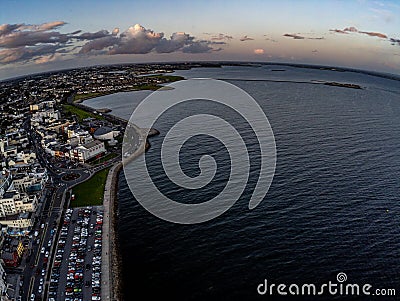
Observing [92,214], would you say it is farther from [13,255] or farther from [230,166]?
[230,166]

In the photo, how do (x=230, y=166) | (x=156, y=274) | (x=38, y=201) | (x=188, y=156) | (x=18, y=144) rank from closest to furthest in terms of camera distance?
(x=156, y=274) → (x=38, y=201) → (x=230, y=166) → (x=188, y=156) → (x=18, y=144)

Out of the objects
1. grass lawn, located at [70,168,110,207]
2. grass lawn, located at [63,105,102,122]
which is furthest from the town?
grass lawn, located at [63,105,102,122]

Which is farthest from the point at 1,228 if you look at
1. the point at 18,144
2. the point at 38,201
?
the point at 18,144

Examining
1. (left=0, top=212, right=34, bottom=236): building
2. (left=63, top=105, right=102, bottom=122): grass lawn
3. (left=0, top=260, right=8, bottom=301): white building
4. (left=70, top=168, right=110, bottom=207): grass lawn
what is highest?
(left=63, top=105, right=102, bottom=122): grass lawn

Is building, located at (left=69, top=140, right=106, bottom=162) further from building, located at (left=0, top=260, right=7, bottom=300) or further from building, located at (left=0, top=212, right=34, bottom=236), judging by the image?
building, located at (left=0, top=260, right=7, bottom=300)

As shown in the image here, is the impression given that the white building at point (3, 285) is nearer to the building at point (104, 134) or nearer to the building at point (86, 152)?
the building at point (86, 152)

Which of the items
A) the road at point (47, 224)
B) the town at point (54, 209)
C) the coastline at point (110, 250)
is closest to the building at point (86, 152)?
the town at point (54, 209)
